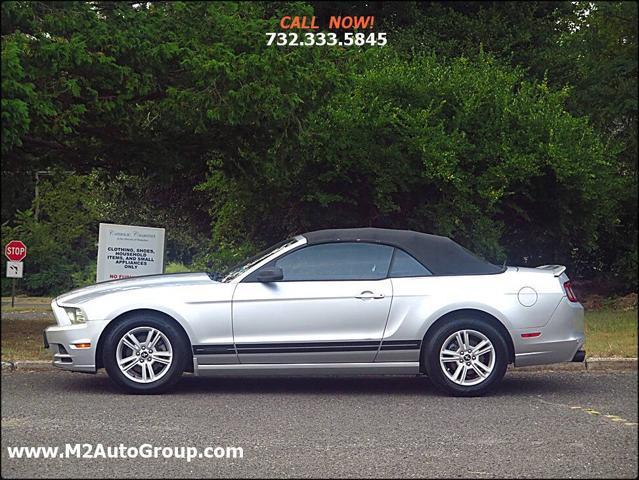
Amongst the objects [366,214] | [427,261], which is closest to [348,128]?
[366,214]

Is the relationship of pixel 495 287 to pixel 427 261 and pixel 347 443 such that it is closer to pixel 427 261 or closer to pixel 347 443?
pixel 427 261

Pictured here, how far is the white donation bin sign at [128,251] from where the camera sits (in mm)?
13570

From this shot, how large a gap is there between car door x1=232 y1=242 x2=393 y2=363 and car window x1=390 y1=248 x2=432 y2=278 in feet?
0.74

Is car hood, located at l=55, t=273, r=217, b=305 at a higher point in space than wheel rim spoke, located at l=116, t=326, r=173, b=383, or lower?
higher

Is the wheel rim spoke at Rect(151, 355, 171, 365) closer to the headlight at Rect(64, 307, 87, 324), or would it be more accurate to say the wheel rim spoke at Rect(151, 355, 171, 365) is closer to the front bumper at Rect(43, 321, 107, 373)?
the front bumper at Rect(43, 321, 107, 373)

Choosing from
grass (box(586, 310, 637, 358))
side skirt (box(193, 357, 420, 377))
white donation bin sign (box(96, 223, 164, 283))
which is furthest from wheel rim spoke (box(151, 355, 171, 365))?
white donation bin sign (box(96, 223, 164, 283))

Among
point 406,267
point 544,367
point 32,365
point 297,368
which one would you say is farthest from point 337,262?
point 32,365

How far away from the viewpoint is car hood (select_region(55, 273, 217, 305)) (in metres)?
8.98

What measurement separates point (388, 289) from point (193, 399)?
6.55ft

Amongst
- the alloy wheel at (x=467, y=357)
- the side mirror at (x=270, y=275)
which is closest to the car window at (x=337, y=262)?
the side mirror at (x=270, y=275)

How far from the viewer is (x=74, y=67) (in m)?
12.0

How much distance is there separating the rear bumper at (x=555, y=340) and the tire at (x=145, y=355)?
304 centimetres

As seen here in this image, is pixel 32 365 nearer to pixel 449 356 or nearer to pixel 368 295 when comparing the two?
pixel 368 295

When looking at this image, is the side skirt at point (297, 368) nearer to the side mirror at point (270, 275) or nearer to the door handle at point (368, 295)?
the door handle at point (368, 295)
